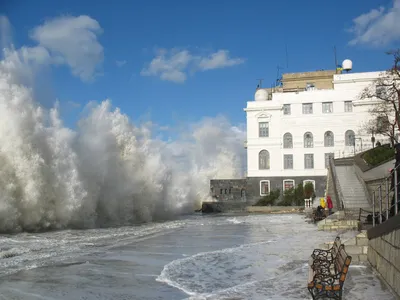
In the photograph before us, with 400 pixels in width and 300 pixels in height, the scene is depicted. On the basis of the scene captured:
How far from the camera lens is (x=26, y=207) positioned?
21234mm

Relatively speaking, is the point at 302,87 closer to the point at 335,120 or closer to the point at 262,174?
the point at 335,120

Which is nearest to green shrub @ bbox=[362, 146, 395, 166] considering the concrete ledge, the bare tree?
the bare tree

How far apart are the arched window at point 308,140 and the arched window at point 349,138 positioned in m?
3.40

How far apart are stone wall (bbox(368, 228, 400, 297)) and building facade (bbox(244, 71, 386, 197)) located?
36.2 metres

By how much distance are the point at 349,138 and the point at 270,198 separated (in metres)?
10.4

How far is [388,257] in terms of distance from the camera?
723 centimetres

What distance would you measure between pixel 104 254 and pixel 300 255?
5.69 meters

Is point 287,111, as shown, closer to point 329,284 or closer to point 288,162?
point 288,162

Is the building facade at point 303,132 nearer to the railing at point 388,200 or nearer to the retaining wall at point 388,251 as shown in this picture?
the railing at point 388,200

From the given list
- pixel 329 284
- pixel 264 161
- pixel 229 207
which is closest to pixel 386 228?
pixel 329 284

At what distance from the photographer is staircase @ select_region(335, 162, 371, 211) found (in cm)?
2072

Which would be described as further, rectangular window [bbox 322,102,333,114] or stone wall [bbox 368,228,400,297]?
rectangular window [bbox 322,102,333,114]

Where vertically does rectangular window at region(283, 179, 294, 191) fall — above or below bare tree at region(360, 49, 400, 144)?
below

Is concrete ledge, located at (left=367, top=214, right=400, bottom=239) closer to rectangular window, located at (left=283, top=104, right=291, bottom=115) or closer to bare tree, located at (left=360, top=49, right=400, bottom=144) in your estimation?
bare tree, located at (left=360, top=49, right=400, bottom=144)
